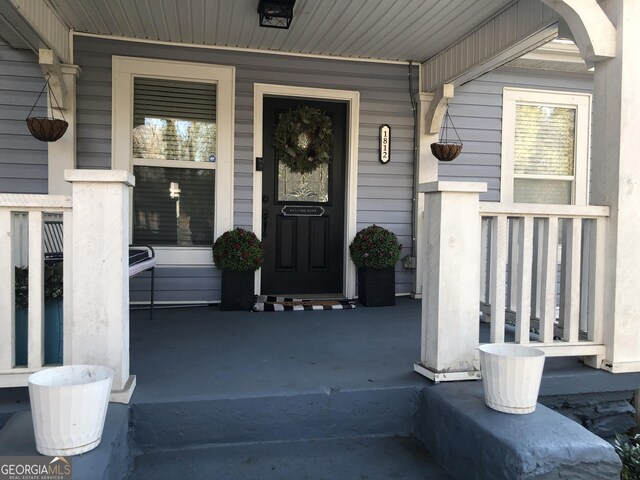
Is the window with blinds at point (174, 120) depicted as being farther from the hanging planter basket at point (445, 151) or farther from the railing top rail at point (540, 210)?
the railing top rail at point (540, 210)

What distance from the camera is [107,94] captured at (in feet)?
13.3

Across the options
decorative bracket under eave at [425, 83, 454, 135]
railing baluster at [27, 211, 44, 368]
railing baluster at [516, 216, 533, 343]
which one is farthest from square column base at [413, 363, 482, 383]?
decorative bracket under eave at [425, 83, 454, 135]

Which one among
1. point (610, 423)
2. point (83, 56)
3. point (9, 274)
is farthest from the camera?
point (83, 56)

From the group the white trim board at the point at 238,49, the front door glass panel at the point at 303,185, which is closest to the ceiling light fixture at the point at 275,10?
the white trim board at the point at 238,49

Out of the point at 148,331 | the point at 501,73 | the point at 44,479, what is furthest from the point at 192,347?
the point at 501,73

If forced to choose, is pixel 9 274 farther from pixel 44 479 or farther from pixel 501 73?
pixel 501 73

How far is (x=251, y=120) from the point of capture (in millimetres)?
4332

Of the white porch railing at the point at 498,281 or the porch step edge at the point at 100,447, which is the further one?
the white porch railing at the point at 498,281

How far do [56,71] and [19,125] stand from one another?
0.58 meters

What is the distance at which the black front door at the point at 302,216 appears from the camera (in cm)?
451

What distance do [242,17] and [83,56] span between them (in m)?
1.41

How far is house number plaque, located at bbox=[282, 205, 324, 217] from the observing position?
4543 millimetres

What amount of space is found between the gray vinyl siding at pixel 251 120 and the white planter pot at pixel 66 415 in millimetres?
2740

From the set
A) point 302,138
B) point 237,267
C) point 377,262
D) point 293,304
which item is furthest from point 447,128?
point 237,267
